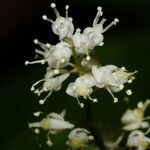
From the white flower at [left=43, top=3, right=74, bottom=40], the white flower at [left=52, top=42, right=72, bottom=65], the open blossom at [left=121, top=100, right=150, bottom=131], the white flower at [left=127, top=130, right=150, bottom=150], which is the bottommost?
the white flower at [left=127, top=130, right=150, bottom=150]

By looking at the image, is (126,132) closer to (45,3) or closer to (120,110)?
(120,110)

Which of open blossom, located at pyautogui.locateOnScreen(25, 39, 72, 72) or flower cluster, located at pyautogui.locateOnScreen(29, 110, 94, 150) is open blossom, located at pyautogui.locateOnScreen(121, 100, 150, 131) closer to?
flower cluster, located at pyautogui.locateOnScreen(29, 110, 94, 150)

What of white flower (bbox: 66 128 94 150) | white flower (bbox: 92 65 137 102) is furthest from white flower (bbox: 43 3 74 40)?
white flower (bbox: 66 128 94 150)

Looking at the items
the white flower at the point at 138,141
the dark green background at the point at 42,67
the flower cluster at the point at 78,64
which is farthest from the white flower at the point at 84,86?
the dark green background at the point at 42,67

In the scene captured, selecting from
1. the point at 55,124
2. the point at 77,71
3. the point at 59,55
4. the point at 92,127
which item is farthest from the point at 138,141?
the point at 59,55

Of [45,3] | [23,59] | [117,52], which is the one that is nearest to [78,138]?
[117,52]
